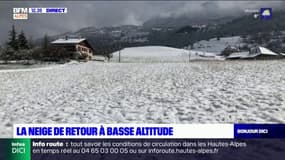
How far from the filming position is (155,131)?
2990 millimetres

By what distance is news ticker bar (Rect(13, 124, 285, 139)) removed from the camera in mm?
2936

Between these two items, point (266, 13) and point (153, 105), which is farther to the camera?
point (153, 105)

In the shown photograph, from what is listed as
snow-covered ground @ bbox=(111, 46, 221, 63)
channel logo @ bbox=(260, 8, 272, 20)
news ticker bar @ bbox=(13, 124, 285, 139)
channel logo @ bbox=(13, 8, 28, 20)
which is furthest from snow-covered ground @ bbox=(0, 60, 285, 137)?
snow-covered ground @ bbox=(111, 46, 221, 63)

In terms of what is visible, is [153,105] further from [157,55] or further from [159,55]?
[159,55]

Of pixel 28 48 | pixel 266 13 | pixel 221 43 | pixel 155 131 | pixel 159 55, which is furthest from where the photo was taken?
pixel 159 55

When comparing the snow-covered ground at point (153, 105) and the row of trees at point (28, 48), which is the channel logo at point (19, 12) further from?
the snow-covered ground at point (153, 105)

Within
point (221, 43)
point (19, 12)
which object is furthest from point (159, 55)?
point (19, 12)

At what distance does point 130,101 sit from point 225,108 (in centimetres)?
242

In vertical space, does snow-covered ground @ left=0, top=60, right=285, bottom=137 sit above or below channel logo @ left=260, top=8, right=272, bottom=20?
below

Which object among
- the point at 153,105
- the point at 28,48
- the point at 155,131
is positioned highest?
the point at 28,48

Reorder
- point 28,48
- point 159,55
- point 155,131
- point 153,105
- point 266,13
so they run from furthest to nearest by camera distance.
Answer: point 159,55 → point 28,48 → point 153,105 → point 266,13 → point 155,131

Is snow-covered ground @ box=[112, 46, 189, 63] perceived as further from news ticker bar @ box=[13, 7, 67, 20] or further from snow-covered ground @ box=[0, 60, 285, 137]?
news ticker bar @ box=[13, 7, 67, 20]

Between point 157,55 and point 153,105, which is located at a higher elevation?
point 157,55

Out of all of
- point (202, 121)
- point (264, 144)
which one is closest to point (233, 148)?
point (264, 144)
